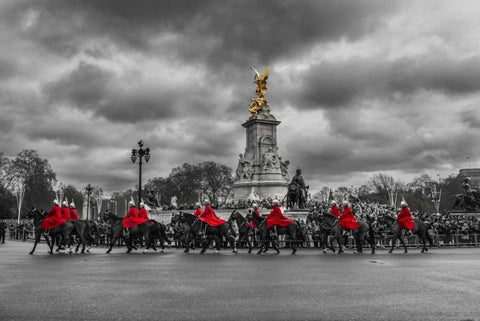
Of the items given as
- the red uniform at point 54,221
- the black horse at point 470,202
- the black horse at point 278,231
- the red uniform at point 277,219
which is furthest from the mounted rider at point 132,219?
the black horse at point 470,202

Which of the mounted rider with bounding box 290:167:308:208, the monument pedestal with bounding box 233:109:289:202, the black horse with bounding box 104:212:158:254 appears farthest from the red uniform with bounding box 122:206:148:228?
the monument pedestal with bounding box 233:109:289:202

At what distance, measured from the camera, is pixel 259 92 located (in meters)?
55.0

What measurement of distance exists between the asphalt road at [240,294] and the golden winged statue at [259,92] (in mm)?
42535

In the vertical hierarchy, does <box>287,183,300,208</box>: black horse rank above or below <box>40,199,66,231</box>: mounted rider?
above

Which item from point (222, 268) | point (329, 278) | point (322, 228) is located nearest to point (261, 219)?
point (322, 228)

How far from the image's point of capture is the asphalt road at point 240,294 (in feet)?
19.2

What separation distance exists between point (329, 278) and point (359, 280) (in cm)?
64

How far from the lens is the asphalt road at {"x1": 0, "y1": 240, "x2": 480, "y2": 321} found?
5848 millimetres

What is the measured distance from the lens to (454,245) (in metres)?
25.6

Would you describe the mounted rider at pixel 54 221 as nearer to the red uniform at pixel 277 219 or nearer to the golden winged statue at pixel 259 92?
the red uniform at pixel 277 219

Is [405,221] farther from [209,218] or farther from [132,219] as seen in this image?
[132,219]

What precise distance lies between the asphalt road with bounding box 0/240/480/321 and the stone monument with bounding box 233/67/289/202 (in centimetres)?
3610

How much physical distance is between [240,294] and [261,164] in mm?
42100

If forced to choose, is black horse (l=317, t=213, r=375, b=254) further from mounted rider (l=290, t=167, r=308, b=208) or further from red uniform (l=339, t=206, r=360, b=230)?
mounted rider (l=290, t=167, r=308, b=208)
